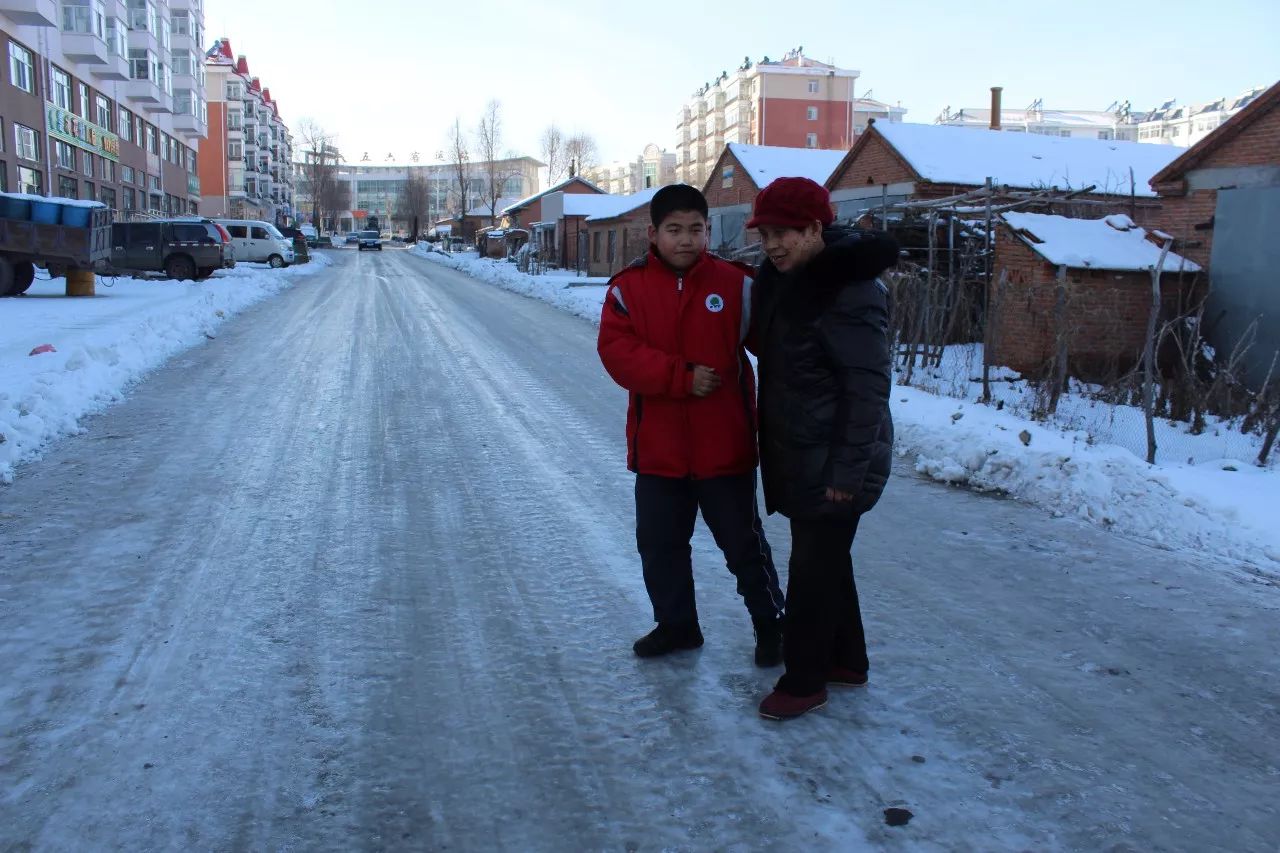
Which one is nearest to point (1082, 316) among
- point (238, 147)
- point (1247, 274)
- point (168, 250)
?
point (1247, 274)

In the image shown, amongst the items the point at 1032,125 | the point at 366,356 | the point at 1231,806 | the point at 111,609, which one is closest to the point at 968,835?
the point at 1231,806

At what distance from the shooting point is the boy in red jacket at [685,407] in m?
3.37

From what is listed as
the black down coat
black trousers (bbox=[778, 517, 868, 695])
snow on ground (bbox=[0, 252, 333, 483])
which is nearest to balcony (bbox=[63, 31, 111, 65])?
snow on ground (bbox=[0, 252, 333, 483])

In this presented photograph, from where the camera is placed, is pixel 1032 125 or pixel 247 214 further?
pixel 1032 125

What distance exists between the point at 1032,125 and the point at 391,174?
11610cm

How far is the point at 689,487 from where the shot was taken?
11.9ft

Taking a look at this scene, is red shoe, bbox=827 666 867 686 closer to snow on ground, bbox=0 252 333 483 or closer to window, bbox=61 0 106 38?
snow on ground, bbox=0 252 333 483

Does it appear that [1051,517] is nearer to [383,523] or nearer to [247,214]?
[383,523]

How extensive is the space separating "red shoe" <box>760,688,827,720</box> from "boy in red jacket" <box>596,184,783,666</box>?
0.37m

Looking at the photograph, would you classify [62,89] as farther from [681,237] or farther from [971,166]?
[681,237]

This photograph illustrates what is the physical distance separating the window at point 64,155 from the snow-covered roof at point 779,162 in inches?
968

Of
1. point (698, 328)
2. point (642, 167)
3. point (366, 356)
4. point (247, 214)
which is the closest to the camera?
point (698, 328)

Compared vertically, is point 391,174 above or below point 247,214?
above

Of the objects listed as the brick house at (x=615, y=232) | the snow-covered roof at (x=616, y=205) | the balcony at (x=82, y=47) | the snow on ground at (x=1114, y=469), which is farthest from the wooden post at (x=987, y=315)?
the balcony at (x=82, y=47)
